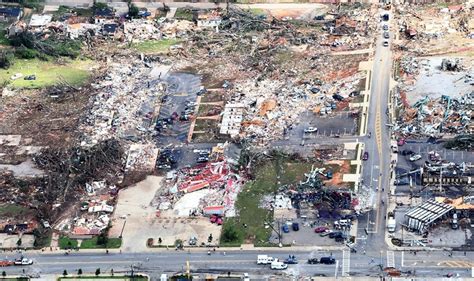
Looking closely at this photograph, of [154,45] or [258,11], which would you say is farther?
[258,11]

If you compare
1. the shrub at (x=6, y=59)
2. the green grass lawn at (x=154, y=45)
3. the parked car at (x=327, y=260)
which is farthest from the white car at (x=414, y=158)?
the shrub at (x=6, y=59)

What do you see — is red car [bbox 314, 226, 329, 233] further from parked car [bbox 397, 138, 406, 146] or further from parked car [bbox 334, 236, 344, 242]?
parked car [bbox 397, 138, 406, 146]

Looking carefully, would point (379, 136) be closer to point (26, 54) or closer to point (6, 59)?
point (26, 54)

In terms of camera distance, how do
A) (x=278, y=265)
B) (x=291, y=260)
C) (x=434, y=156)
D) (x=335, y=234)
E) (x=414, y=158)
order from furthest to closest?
1. (x=434, y=156)
2. (x=414, y=158)
3. (x=335, y=234)
4. (x=291, y=260)
5. (x=278, y=265)

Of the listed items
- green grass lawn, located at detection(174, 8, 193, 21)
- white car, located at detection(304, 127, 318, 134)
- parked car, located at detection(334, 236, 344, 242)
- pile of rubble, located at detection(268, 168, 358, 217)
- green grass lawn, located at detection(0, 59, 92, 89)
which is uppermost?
green grass lawn, located at detection(174, 8, 193, 21)

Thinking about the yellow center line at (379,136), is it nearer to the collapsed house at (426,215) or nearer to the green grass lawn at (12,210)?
the collapsed house at (426,215)

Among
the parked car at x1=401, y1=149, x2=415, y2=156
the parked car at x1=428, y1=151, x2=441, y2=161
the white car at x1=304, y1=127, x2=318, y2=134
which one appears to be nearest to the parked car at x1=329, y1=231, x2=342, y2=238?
the parked car at x1=401, y1=149, x2=415, y2=156

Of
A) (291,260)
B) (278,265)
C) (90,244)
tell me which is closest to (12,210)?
(90,244)

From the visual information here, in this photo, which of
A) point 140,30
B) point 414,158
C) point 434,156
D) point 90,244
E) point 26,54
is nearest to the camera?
point 90,244
